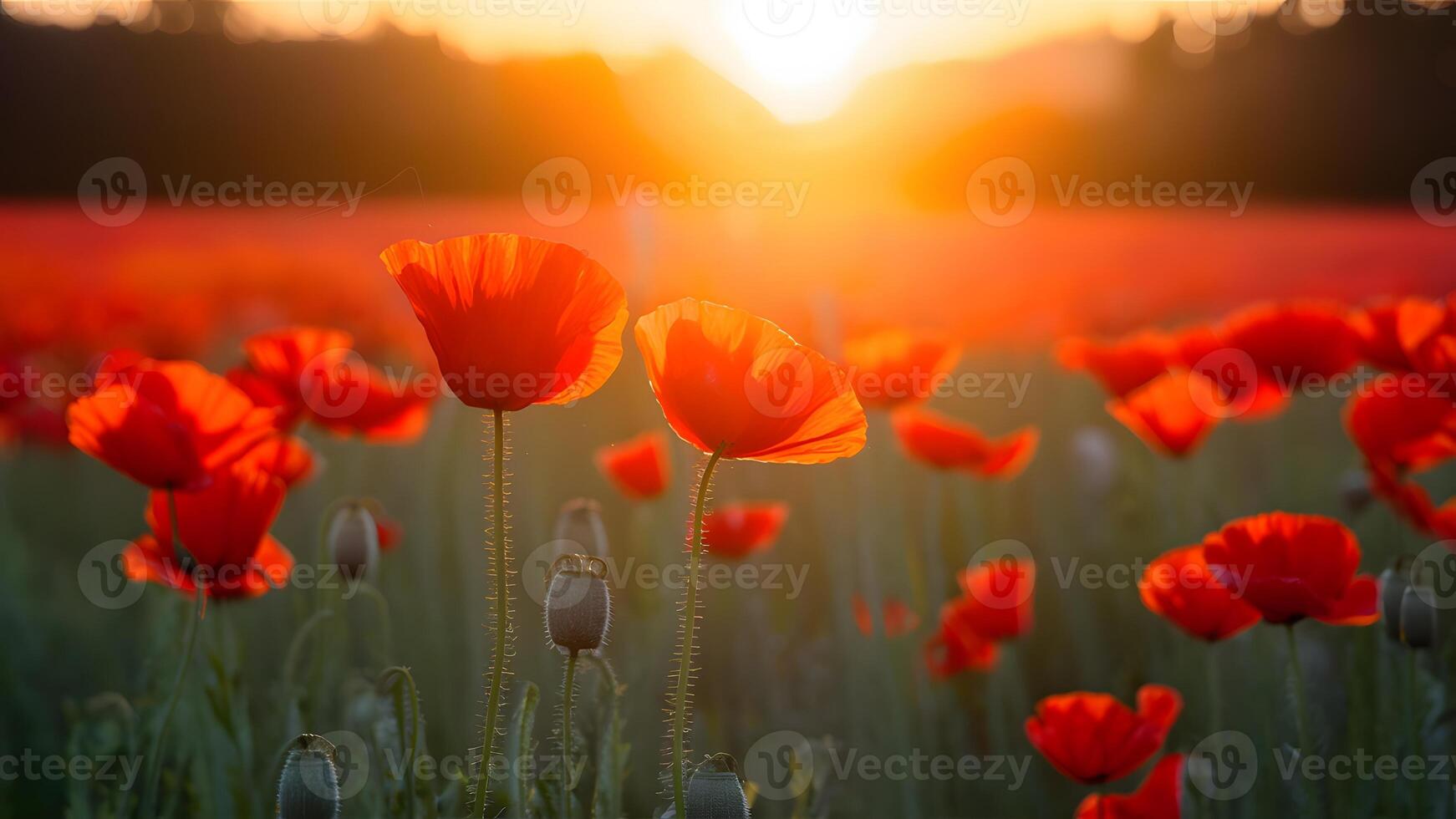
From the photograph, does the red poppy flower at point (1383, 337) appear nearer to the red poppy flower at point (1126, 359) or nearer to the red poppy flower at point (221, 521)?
→ the red poppy flower at point (1126, 359)

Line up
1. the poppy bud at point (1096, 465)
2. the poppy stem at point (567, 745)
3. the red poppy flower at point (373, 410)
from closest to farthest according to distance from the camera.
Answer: the poppy stem at point (567, 745), the red poppy flower at point (373, 410), the poppy bud at point (1096, 465)

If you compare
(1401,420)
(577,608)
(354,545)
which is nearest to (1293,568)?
(1401,420)

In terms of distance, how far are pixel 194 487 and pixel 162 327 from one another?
289 cm

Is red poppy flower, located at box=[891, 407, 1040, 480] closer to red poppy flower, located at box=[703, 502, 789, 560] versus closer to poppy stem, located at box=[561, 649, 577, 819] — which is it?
red poppy flower, located at box=[703, 502, 789, 560]

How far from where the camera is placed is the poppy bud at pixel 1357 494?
2.52 meters

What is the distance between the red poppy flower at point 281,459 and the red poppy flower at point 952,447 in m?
1.32

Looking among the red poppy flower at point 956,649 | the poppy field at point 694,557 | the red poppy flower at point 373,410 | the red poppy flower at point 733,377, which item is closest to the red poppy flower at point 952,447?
the poppy field at point 694,557

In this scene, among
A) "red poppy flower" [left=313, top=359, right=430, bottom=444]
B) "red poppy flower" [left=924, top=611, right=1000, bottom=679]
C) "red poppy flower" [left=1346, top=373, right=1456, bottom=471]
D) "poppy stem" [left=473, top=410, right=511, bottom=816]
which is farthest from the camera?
"red poppy flower" [left=924, top=611, right=1000, bottom=679]

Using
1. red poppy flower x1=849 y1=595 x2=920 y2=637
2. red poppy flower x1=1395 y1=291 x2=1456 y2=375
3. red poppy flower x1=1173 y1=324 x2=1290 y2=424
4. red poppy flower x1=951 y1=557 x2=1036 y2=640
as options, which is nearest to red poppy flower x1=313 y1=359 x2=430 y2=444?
red poppy flower x1=849 y1=595 x2=920 y2=637

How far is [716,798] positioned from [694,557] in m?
0.22

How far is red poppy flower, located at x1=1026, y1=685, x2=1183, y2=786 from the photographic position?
1530 mm

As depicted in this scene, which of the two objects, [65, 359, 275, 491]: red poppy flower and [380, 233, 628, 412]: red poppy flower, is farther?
[65, 359, 275, 491]: red poppy flower

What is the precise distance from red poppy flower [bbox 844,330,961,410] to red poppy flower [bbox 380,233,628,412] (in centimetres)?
133

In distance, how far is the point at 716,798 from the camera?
1.02 metres
